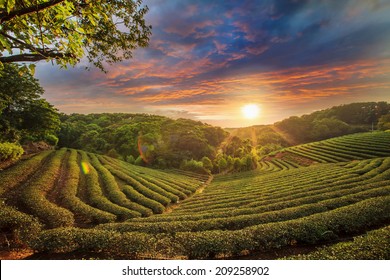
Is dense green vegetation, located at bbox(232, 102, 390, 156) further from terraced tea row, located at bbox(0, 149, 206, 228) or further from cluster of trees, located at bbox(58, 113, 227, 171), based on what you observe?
terraced tea row, located at bbox(0, 149, 206, 228)

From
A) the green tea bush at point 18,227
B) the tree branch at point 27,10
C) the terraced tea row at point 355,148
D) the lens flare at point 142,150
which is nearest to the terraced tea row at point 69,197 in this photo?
the green tea bush at point 18,227

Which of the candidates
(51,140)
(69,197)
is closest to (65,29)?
(69,197)

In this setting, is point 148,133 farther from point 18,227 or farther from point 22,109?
point 18,227

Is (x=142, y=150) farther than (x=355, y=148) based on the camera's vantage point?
Yes

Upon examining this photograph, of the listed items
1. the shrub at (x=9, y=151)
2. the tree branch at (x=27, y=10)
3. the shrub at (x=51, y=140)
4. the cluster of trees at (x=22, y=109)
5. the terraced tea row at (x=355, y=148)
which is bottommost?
the terraced tea row at (x=355, y=148)

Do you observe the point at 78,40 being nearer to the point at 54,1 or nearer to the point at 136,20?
the point at 54,1

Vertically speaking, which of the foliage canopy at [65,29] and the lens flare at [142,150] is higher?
the foliage canopy at [65,29]

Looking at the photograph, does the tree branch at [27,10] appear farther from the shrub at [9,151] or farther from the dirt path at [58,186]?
the shrub at [9,151]

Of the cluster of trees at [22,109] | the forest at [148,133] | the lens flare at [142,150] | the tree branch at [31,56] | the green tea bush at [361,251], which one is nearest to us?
the tree branch at [31,56]


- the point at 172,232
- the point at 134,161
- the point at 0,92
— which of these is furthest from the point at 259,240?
the point at 134,161

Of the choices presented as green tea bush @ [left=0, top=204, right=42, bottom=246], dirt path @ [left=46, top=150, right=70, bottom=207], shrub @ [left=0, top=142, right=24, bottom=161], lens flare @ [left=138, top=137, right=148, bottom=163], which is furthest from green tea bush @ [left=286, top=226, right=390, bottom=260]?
lens flare @ [left=138, top=137, right=148, bottom=163]

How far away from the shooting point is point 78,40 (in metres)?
4.04

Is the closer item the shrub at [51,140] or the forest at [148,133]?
the forest at [148,133]

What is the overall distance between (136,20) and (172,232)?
30.5ft
